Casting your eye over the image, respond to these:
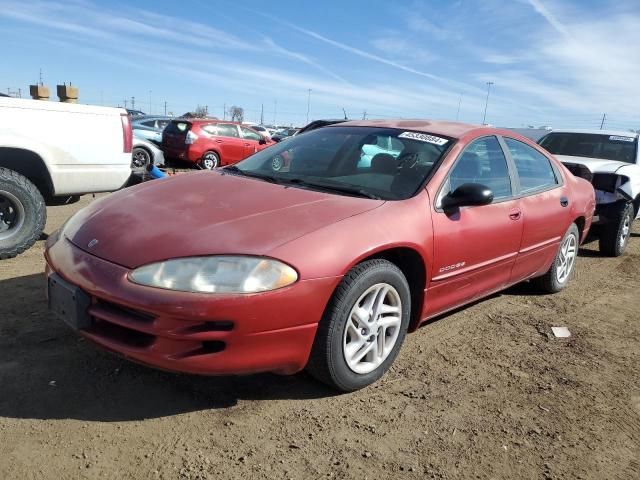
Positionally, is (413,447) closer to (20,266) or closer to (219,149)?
(20,266)

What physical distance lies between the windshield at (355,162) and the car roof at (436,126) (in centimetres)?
10

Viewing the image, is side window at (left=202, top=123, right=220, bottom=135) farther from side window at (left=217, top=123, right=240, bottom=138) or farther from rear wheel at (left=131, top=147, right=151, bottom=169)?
rear wheel at (left=131, top=147, right=151, bottom=169)

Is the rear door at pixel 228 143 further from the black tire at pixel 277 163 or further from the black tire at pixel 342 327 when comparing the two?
the black tire at pixel 342 327

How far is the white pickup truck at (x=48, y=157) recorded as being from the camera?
14.9 ft

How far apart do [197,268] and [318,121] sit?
7931mm

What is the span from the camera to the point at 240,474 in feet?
6.88

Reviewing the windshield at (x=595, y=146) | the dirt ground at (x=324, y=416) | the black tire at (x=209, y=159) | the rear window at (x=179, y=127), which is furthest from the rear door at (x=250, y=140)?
the dirt ground at (x=324, y=416)

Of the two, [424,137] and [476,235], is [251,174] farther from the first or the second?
[476,235]

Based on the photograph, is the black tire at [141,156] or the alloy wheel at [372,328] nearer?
the alloy wheel at [372,328]

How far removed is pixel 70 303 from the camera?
7.94ft

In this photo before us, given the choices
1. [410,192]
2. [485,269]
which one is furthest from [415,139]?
[485,269]

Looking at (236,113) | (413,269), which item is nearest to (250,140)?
(413,269)

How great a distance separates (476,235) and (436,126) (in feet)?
3.13

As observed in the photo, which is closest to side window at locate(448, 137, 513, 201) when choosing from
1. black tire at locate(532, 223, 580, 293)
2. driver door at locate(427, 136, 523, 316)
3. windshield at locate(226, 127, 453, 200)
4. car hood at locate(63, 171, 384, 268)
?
driver door at locate(427, 136, 523, 316)
